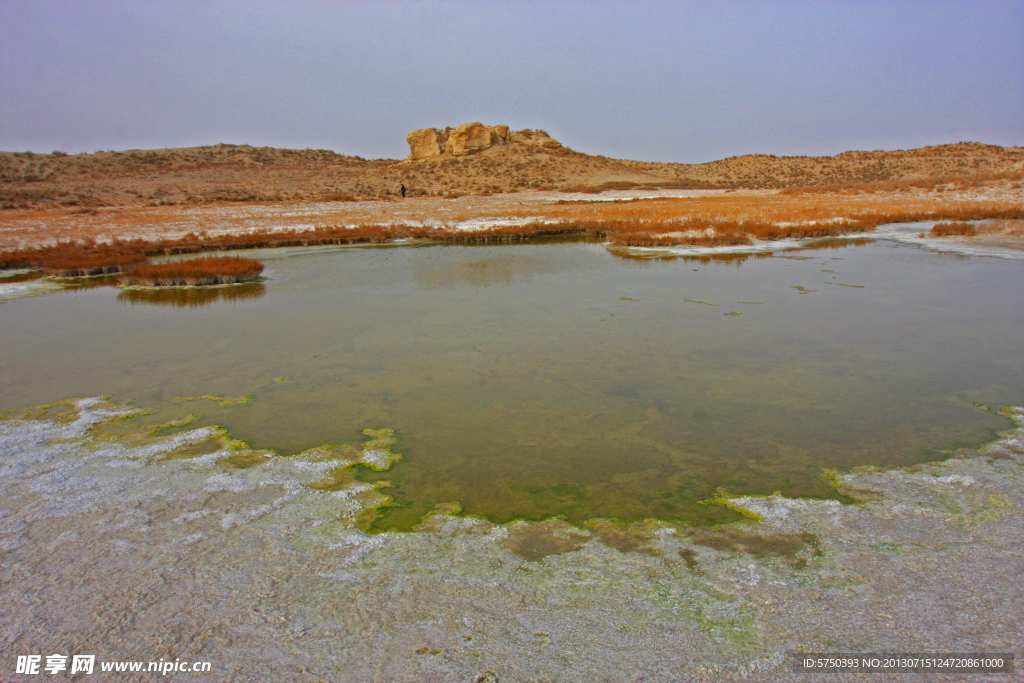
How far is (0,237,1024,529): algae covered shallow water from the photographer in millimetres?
4516

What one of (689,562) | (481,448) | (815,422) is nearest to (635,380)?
(815,422)

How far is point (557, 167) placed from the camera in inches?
2272

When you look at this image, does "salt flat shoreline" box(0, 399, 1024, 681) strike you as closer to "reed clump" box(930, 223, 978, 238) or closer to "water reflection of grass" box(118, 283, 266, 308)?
"water reflection of grass" box(118, 283, 266, 308)

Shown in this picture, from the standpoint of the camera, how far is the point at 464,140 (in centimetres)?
6594

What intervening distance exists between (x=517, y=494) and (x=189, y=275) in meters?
11.9

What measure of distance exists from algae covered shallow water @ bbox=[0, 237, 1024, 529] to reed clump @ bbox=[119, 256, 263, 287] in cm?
80

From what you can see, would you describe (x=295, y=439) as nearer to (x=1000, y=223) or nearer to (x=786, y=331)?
(x=786, y=331)

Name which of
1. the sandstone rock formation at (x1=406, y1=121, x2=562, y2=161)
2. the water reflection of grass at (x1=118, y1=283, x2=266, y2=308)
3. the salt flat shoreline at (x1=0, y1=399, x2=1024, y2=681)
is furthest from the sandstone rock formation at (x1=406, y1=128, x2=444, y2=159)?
the salt flat shoreline at (x1=0, y1=399, x2=1024, y2=681)

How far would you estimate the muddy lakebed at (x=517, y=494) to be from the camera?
2750mm

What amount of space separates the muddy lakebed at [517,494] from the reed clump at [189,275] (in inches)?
170

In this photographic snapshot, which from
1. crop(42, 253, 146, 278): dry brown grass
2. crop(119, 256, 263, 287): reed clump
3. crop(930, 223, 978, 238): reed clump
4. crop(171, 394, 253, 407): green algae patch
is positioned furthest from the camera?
crop(930, 223, 978, 238): reed clump

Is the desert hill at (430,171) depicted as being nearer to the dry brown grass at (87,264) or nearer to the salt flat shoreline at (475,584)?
the dry brown grass at (87,264)

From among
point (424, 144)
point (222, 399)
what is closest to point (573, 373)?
point (222, 399)

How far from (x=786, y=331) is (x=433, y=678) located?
735 cm
